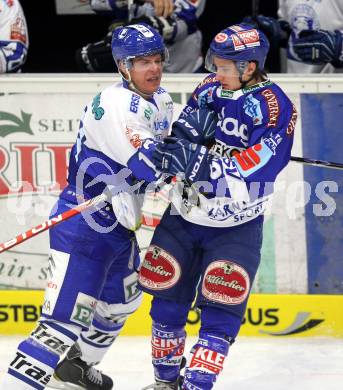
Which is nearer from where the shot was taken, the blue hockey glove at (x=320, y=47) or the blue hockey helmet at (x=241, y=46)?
the blue hockey helmet at (x=241, y=46)

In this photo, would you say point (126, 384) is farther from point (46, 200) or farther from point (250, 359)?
point (46, 200)

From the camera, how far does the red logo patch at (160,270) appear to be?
13.7 feet

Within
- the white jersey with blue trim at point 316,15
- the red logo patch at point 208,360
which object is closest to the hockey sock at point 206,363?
the red logo patch at point 208,360

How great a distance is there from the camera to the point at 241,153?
3.98 m

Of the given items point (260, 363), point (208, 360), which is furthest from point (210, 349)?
point (260, 363)

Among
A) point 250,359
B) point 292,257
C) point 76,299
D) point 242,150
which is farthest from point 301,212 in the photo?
point 76,299

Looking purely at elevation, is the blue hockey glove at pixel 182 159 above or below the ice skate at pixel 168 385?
above

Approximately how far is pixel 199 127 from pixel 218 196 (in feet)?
0.87

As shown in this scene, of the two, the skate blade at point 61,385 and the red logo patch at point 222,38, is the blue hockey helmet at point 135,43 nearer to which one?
the red logo patch at point 222,38

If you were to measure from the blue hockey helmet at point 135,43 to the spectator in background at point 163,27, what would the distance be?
1366 millimetres

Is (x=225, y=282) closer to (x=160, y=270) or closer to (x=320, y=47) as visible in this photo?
(x=160, y=270)

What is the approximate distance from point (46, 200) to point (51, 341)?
119 centimetres

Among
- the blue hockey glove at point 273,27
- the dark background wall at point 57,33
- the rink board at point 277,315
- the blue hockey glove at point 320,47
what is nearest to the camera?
the rink board at point 277,315

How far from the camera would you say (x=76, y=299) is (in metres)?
4.07
